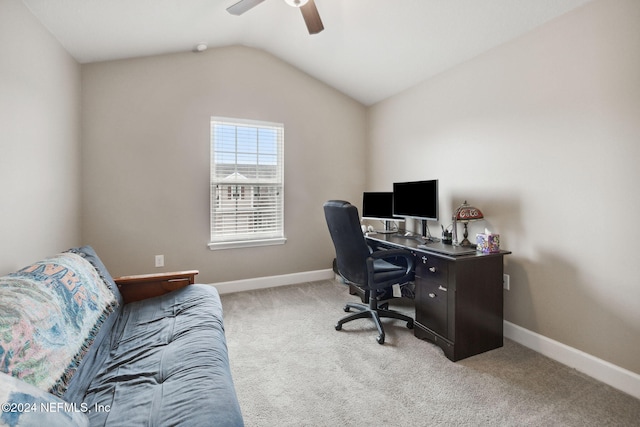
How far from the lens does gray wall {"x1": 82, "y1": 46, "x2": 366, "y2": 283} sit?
2904 millimetres

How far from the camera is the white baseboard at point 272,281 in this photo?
346 centimetres

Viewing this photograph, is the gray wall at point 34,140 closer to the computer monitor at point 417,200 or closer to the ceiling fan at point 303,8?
the ceiling fan at point 303,8

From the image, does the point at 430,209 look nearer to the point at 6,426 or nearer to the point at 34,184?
the point at 6,426

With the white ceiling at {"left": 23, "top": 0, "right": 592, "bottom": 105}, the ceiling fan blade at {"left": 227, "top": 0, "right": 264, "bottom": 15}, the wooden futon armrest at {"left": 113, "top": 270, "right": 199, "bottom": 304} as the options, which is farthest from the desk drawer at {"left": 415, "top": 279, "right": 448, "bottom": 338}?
the ceiling fan blade at {"left": 227, "top": 0, "right": 264, "bottom": 15}

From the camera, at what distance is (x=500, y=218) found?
2.45m

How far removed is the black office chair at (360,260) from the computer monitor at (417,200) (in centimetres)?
59

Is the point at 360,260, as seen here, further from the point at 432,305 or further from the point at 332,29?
the point at 332,29

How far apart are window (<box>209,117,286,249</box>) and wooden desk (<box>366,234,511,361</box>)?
2.00 m

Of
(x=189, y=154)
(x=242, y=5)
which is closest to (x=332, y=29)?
(x=242, y=5)

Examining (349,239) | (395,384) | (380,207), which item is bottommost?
(395,384)

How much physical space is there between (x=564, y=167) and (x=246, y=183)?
302 centimetres

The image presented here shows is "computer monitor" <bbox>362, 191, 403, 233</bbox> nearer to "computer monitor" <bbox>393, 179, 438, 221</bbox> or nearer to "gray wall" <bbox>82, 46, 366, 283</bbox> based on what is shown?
"computer monitor" <bbox>393, 179, 438, 221</bbox>

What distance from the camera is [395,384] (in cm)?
182

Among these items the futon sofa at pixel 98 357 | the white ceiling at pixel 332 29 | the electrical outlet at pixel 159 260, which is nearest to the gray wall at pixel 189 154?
the electrical outlet at pixel 159 260
